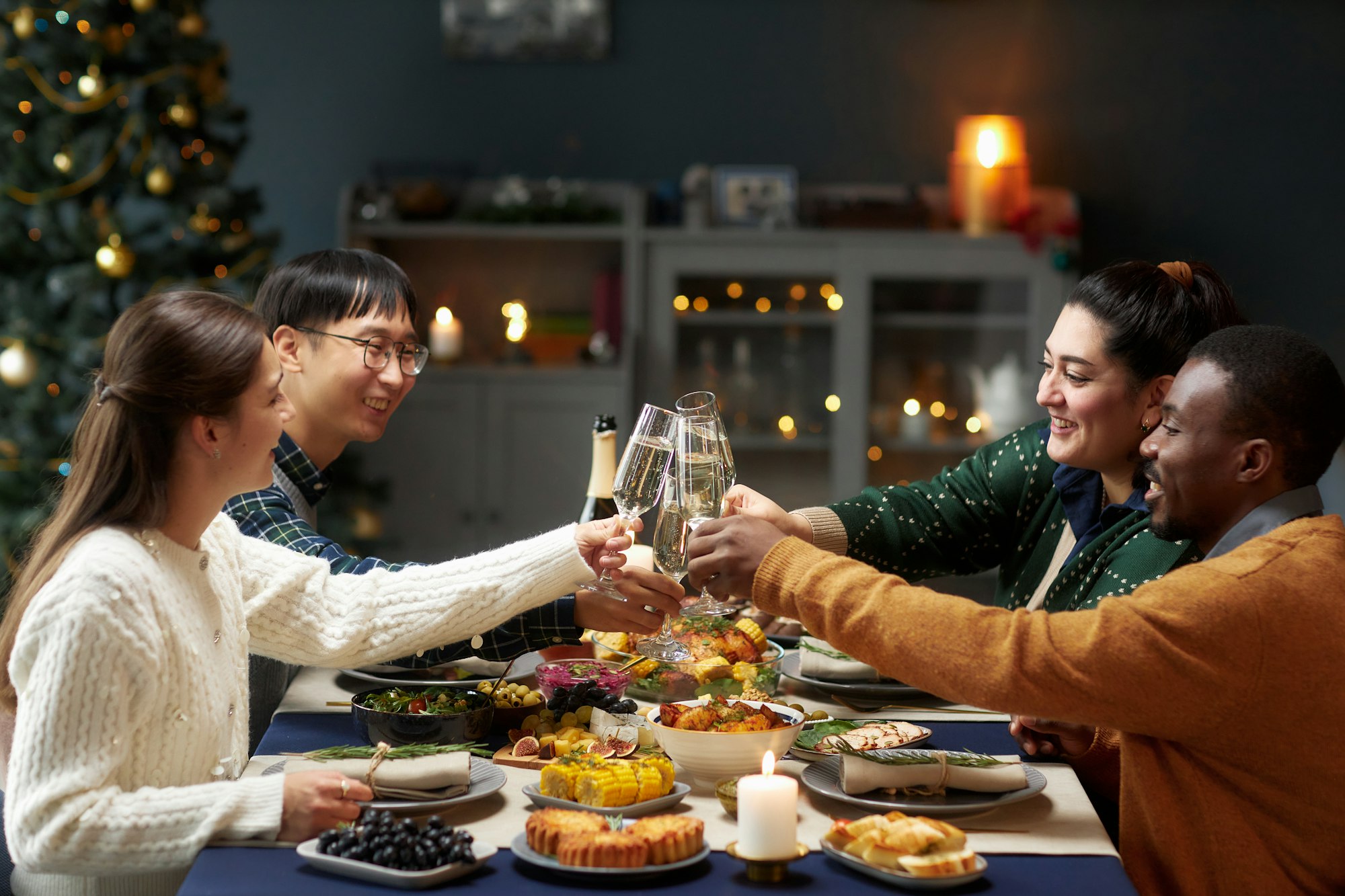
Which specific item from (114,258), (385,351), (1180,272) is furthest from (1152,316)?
(114,258)

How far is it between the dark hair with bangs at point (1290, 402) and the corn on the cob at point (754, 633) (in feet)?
2.52

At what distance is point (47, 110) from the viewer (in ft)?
11.9

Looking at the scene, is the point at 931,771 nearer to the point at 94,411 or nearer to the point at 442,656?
the point at 442,656

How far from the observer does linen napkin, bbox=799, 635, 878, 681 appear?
1.84 metres

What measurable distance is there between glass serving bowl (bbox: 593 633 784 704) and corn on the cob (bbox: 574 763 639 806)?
0.35 meters

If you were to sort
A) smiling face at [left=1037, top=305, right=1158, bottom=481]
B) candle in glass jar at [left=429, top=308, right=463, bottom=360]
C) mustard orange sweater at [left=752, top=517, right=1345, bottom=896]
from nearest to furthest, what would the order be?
mustard orange sweater at [left=752, top=517, right=1345, bottom=896], smiling face at [left=1037, top=305, right=1158, bottom=481], candle in glass jar at [left=429, top=308, right=463, bottom=360]

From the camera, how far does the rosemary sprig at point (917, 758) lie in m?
1.37

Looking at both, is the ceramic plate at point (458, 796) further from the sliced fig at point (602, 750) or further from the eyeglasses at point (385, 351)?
the eyeglasses at point (385, 351)

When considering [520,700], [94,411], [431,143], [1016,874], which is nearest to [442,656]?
[520,700]

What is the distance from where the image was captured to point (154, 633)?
4.21 feet

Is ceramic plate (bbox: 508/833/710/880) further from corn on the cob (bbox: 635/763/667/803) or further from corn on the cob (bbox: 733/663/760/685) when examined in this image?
corn on the cob (bbox: 733/663/760/685)

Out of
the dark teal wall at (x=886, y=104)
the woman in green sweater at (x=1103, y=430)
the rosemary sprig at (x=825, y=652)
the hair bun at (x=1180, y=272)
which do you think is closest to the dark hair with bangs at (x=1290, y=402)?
the woman in green sweater at (x=1103, y=430)

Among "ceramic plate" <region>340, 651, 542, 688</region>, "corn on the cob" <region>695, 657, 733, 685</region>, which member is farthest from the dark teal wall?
"corn on the cob" <region>695, 657, 733, 685</region>

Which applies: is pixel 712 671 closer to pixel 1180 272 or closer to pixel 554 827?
pixel 554 827
